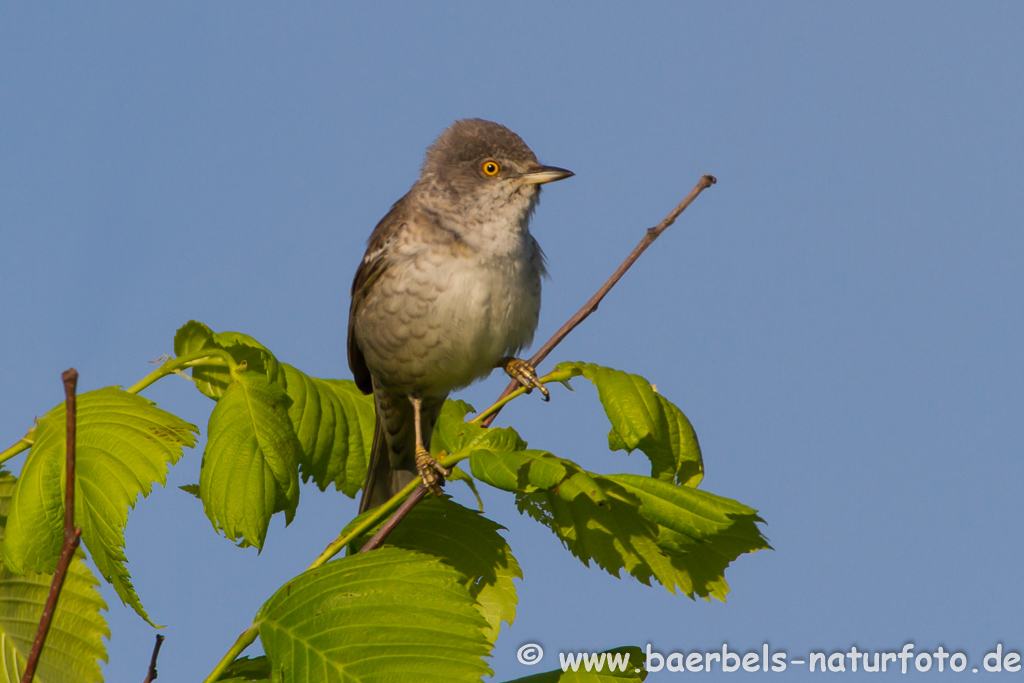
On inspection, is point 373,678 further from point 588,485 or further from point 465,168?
point 465,168

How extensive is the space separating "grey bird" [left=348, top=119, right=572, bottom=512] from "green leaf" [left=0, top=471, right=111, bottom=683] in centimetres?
167

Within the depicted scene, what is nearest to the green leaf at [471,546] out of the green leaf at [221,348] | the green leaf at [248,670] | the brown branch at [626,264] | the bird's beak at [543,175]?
the brown branch at [626,264]

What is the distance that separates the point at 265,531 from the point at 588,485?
1.02m

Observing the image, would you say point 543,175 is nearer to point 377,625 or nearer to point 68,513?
point 377,625

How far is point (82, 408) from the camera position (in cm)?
285

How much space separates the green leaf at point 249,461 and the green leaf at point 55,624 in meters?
0.68

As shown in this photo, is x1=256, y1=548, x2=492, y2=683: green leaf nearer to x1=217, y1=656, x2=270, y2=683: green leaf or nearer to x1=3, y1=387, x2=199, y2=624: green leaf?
x1=217, y1=656, x2=270, y2=683: green leaf

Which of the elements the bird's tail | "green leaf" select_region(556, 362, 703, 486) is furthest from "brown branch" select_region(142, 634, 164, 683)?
the bird's tail

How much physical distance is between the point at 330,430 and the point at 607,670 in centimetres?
143

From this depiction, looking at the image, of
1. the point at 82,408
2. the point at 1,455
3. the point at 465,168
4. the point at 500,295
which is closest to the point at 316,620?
the point at 82,408

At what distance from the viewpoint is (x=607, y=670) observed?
292cm

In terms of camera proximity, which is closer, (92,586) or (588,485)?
(588,485)

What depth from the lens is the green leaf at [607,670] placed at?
289 centimetres

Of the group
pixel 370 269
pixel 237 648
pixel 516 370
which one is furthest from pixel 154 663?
pixel 370 269
